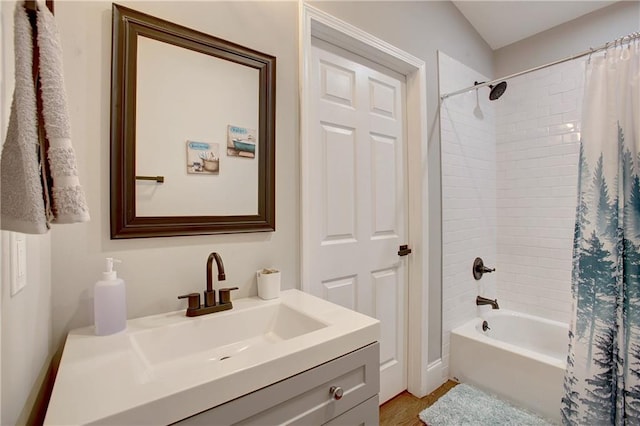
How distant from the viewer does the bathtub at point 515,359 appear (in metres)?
1.75

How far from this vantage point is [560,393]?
170cm

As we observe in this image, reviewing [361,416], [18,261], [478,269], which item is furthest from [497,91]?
[18,261]

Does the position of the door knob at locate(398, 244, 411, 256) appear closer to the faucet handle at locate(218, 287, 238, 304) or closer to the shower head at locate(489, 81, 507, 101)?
the faucet handle at locate(218, 287, 238, 304)

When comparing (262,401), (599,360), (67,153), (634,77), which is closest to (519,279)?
(599,360)

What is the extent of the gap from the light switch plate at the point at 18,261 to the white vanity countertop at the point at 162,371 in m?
0.22

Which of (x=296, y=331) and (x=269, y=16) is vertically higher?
(x=269, y=16)

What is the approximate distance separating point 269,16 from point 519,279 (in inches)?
105

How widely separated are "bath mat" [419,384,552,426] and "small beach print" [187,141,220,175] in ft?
5.83

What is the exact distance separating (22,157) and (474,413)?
228cm

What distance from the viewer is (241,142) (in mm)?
1250

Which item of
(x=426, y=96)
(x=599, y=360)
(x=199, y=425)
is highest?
(x=426, y=96)

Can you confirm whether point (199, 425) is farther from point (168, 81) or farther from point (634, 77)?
point (634, 77)

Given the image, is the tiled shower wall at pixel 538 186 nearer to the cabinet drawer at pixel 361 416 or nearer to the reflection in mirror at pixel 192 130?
the cabinet drawer at pixel 361 416

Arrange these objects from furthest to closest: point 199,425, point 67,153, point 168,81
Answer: point 168,81, point 199,425, point 67,153
